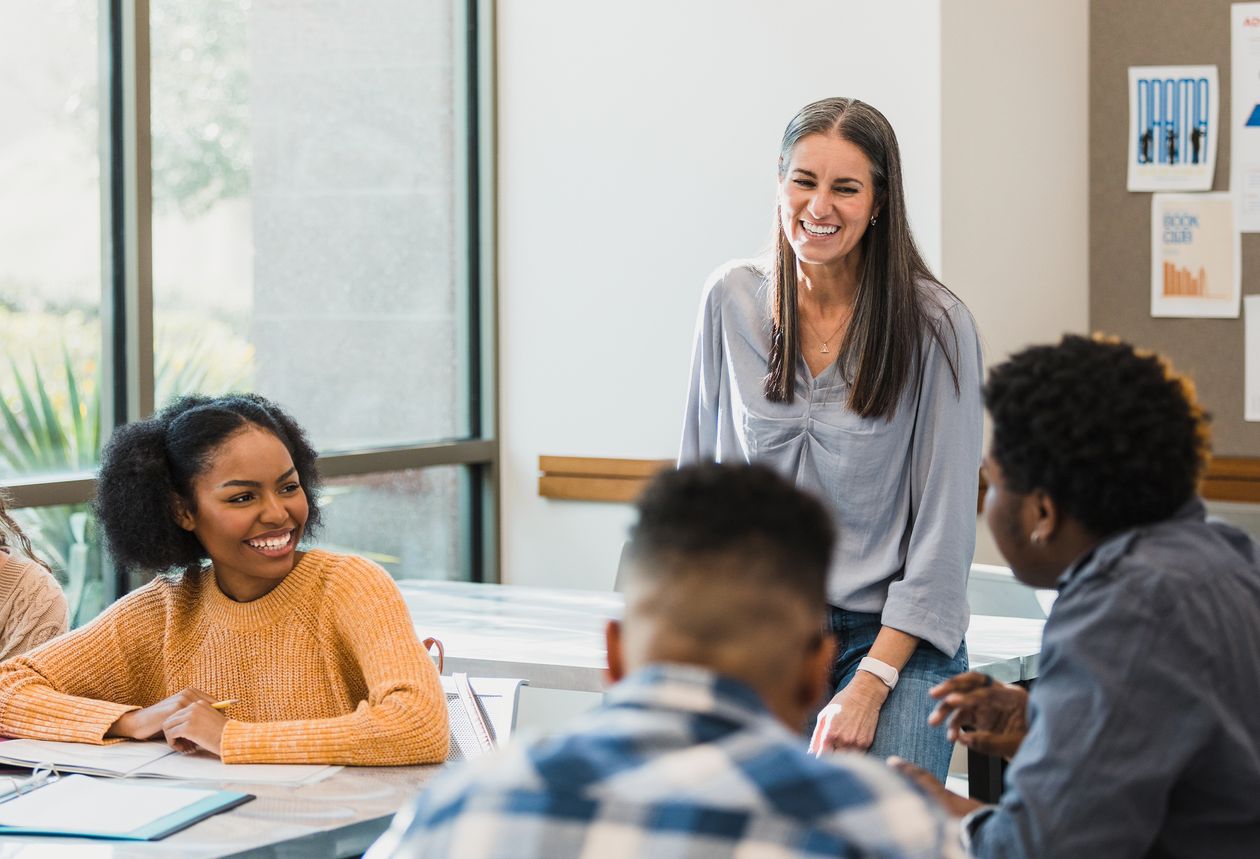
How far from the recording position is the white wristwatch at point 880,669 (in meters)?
1.97

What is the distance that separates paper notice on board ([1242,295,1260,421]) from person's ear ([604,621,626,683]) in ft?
11.3

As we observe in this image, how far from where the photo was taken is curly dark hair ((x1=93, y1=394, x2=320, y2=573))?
6.97 feet

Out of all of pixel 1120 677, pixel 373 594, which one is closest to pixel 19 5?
pixel 373 594

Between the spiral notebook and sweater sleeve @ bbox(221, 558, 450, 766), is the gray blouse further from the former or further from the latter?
the spiral notebook

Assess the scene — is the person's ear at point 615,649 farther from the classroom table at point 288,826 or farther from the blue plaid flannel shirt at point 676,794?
the classroom table at point 288,826

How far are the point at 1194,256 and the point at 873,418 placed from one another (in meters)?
2.46

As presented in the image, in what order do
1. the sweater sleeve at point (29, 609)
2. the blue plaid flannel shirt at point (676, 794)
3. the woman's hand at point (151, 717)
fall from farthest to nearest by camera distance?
the sweater sleeve at point (29, 609) → the woman's hand at point (151, 717) → the blue plaid flannel shirt at point (676, 794)

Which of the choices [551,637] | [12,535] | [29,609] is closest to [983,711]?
[551,637]

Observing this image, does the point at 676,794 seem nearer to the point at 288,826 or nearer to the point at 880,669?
the point at 288,826

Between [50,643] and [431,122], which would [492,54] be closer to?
[431,122]

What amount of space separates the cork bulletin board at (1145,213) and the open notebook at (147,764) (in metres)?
2.99

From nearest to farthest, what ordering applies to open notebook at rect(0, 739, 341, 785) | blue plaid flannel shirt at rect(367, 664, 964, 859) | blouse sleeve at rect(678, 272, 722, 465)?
blue plaid flannel shirt at rect(367, 664, 964, 859)
open notebook at rect(0, 739, 341, 785)
blouse sleeve at rect(678, 272, 722, 465)

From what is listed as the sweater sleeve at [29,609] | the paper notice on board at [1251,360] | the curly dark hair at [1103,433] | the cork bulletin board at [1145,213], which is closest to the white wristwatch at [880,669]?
the curly dark hair at [1103,433]

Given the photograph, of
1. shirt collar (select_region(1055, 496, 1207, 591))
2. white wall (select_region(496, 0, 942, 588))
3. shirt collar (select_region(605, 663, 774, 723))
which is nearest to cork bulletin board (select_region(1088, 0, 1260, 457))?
white wall (select_region(496, 0, 942, 588))
